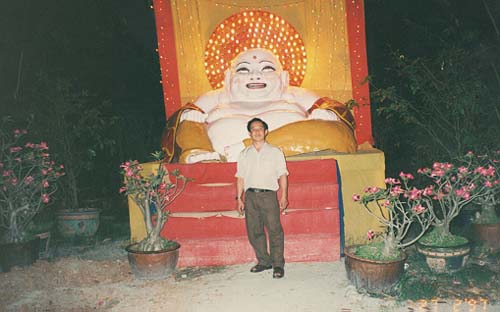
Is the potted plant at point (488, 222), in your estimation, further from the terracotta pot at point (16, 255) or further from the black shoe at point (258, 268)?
the terracotta pot at point (16, 255)

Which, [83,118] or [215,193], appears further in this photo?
[83,118]

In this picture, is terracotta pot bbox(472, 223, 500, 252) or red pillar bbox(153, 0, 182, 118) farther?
red pillar bbox(153, 0, 182, 118)

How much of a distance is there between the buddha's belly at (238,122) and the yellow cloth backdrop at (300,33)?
85 centimetres

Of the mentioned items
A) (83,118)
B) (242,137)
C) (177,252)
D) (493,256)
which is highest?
(83,118)

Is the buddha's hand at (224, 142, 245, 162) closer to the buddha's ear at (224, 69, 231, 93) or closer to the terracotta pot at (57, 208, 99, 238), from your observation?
the buddha's ear at (224, 69, 231, 93)

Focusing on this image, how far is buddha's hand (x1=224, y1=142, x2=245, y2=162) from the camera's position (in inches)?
184

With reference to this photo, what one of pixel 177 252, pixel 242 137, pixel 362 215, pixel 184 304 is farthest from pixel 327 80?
pixel 184 304

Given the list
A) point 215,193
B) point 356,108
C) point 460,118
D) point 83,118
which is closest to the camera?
point 215,193

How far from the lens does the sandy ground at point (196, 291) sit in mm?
3061

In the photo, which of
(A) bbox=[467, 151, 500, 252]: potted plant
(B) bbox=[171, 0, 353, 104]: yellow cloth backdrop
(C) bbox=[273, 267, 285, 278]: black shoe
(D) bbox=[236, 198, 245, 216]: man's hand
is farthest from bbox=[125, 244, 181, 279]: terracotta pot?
(A) bbox=[467, 151, 500, 252]: potted plant

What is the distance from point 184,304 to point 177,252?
0.74 meters

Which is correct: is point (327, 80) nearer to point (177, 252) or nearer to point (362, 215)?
point (362, 215)

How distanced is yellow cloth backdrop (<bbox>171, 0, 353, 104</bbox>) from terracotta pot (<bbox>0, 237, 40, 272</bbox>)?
2.66 meters

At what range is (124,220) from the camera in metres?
6.98
